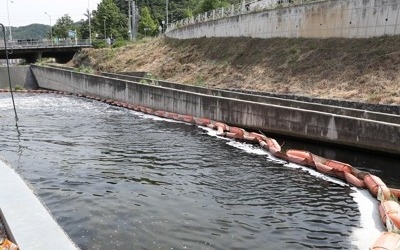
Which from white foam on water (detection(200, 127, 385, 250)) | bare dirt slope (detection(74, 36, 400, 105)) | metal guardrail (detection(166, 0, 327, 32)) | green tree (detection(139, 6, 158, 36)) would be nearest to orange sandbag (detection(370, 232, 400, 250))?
white foam on water (detection(200, 127, 385, 250))

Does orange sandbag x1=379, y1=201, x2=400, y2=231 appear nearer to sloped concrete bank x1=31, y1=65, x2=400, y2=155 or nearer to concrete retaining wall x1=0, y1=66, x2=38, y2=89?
sloped concrete bank x1=31, y1=65, x2=400, y2=155

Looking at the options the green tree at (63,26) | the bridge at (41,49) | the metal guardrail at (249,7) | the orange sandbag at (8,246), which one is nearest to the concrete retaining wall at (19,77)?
the bridge at (41,49)

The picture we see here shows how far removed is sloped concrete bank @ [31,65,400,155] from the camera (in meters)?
13.9

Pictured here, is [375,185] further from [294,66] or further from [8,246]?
[294,66]

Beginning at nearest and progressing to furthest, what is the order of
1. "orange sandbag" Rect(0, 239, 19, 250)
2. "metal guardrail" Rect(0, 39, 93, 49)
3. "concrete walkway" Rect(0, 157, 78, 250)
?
"orange sandbag" Rect(0, 239, 19, 250) < "concrete walkway" Rect(0, 157, 78, 250) < "metal guardrail" Rect(0, 39, 93, 49)

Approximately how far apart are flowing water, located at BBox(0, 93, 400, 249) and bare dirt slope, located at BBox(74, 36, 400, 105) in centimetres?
777

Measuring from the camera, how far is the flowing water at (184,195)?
8086 mm

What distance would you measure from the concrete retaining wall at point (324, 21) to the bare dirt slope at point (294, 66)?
579mm

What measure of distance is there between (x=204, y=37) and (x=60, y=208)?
34676 millimetres

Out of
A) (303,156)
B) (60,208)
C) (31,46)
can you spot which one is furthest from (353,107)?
(31,46)

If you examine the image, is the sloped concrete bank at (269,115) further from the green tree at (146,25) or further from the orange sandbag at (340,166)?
the green tree at (146,25)

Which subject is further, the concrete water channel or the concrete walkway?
the concrete water channel

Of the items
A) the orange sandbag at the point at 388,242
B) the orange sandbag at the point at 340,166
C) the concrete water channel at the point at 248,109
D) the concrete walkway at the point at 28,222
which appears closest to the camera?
the concrete walkway at the point at 28,222

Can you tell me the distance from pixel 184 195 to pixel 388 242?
5265 mm
